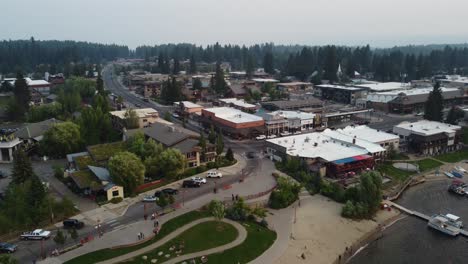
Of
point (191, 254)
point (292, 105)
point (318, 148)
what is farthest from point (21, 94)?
point (191, 254)

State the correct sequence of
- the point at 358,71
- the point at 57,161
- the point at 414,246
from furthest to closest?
the point at 358,71 < the point at 57,161 < the point at 414,246

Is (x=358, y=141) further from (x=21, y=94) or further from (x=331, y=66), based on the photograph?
(x=331, y=66)

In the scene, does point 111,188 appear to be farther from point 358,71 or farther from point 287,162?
point 358,71

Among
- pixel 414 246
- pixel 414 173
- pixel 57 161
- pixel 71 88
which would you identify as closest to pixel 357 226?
pixel 414 246

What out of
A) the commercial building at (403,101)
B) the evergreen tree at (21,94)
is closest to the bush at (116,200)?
the evergreen tree at (21,94)

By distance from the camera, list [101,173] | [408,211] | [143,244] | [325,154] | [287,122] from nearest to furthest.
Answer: [143,244] → [408,211] → [101,173] → [325,154] → [287,122]

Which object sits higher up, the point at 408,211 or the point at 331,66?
the point at 331,66

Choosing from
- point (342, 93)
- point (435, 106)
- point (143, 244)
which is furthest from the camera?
point (342, 93)

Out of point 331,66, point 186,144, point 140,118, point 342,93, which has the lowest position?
point 186,144
